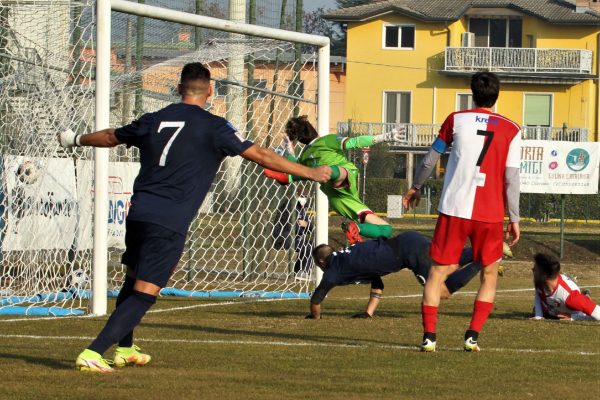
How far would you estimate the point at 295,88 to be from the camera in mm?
19031

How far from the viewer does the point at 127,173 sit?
1852 cm

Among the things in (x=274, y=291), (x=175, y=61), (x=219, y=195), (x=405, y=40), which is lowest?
(x=274, y=291)

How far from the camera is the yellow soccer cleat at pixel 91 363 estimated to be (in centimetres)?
809

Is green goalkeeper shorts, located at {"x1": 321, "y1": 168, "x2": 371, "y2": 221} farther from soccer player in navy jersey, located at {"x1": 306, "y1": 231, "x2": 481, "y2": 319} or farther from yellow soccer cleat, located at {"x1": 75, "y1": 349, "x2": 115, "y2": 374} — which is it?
yellow soccer cleat, located at {"x1": 75, "y1": 349, "x2": 115, "y2": 374}

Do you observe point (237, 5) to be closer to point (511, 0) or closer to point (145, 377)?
point (145, 377)

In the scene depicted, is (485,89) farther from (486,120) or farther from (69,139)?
(69,139)

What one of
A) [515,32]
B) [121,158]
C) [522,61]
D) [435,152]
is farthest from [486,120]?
[515,32]

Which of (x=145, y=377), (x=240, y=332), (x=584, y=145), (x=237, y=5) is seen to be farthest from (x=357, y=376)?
(x=584, y=145)

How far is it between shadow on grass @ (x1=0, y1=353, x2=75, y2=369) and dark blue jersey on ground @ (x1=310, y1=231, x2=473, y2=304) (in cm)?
421

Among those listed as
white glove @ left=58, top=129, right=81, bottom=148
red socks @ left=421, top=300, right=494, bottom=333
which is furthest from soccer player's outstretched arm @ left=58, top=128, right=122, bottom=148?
red socks @ left=421, top=300, right=494, bottom=333

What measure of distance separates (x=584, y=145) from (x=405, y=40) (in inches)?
1485

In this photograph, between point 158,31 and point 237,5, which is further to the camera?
point 237,5

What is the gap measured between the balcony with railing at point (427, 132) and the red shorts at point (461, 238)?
54031mm

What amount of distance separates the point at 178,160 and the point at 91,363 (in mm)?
1404
